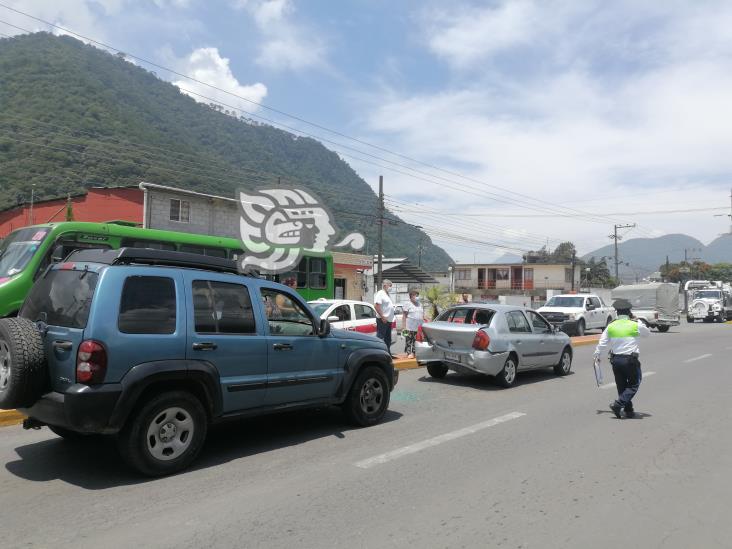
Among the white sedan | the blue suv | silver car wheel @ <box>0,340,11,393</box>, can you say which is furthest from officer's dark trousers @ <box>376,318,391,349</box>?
silver car wheel @ <box>0,340,11,393</box>

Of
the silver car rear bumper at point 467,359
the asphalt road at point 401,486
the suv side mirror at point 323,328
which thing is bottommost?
the asphalt road at point 401,486

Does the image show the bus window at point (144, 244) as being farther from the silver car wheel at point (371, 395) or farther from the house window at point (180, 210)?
the house window at point (180, 210)

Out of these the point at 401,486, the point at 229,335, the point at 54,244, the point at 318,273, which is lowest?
the point at 401,486

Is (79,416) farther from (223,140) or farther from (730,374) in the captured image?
(223,140)

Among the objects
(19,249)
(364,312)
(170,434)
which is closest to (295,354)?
(170,434)

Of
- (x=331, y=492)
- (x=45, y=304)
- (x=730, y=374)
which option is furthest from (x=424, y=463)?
(x=730, y=374)

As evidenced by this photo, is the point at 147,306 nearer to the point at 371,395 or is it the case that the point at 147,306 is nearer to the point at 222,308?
the point at 222,308

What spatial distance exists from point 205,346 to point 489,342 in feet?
19.4

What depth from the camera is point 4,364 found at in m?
4.98

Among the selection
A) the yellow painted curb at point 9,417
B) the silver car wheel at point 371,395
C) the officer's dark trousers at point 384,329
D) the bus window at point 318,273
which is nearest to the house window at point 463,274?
the bus window at point 318,273

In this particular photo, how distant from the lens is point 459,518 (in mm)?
4289

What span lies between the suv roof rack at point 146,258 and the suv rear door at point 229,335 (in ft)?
0.56

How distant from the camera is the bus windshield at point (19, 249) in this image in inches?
447

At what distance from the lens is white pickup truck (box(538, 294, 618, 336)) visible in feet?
77.2
